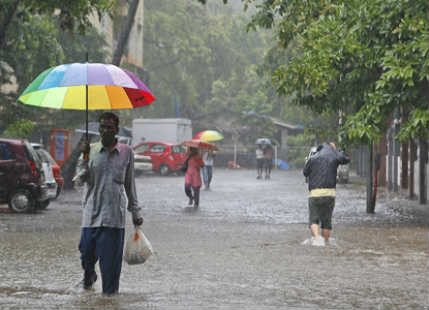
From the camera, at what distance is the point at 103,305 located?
694cm

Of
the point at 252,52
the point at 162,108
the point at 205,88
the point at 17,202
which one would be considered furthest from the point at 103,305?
the point at 252,52

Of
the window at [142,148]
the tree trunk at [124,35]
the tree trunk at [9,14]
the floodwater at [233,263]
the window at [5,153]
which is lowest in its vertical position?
the floodwater at [233,263]

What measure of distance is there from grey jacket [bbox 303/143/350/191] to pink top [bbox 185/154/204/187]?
7.40 metres

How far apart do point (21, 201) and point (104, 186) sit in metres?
10.7

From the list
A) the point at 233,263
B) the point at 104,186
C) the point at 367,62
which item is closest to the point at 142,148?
the point at 367,62

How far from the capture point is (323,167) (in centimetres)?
1225

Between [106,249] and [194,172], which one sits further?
[194,172]

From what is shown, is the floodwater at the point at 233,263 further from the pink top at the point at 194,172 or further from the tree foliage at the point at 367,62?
the tree foliage at the point at 367,62

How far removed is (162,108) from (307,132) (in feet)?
165

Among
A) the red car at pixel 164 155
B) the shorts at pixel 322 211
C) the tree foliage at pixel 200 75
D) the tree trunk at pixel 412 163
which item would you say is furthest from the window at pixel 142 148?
the shorts at pixel 322 211

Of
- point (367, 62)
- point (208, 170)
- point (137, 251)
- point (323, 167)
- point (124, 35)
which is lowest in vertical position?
point (137, 251)

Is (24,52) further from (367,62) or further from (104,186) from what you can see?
(104,186)

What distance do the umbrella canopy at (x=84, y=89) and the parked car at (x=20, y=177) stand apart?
883 cm

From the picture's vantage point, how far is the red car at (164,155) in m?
39.2
